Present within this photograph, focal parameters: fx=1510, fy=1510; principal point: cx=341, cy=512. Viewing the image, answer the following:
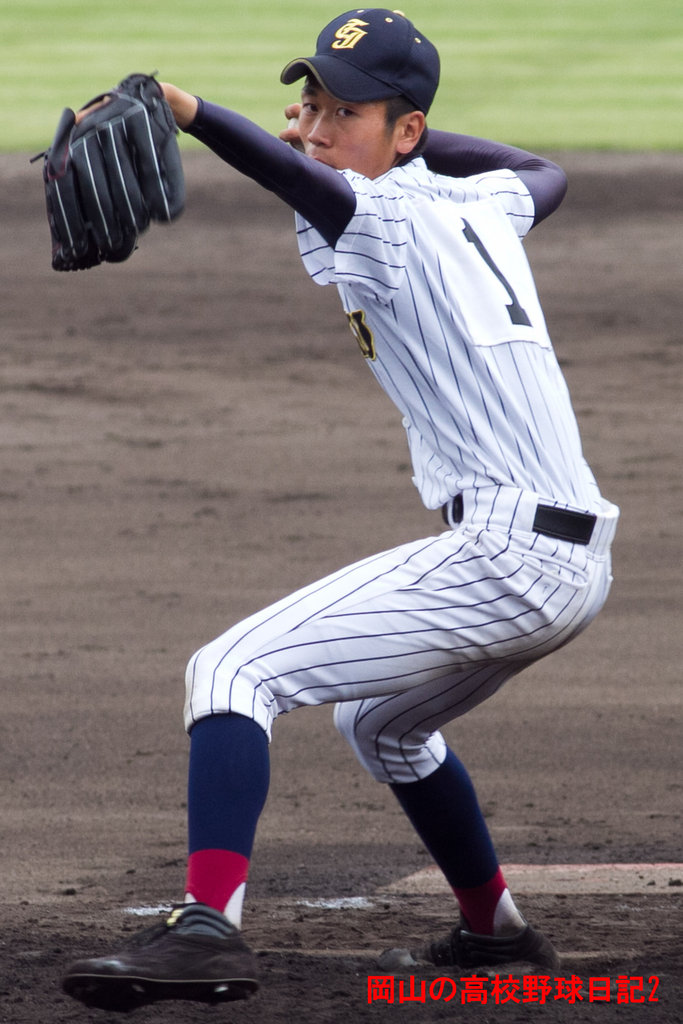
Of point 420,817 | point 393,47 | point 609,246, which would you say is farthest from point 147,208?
point 609,246

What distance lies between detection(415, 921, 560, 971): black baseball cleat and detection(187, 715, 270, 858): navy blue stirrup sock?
2.55 feet

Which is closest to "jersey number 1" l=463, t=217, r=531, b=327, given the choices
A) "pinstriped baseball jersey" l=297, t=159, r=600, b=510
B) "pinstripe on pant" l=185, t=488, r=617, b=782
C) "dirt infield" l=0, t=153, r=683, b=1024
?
"pinstriped baseball jersey" l=297, t=159, r=600, b=510

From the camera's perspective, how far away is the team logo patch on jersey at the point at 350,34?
247 centimetres

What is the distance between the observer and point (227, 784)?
2270mm

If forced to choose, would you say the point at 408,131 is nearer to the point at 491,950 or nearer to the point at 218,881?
the point at 218,881

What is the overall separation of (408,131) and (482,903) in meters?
1.43

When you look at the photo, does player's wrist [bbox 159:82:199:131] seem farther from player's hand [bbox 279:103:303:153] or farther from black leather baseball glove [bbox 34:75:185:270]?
player's hand [bbox 279:103:303:153]

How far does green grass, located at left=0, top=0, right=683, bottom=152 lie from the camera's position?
15.7 meters

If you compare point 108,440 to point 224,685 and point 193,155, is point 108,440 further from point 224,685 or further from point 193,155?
point 193,155

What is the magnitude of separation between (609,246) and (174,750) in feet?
25.7

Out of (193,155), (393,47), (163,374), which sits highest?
(193,155)

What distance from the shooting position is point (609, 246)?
36.9 feet

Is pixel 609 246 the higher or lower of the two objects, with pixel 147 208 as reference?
higher

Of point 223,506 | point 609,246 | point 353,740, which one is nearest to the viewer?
point 353,740
